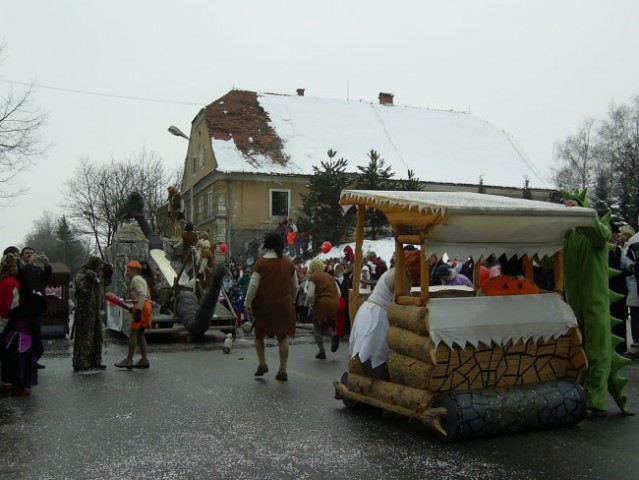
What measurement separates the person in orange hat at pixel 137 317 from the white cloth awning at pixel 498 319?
5.72 m

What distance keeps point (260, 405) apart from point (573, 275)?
3428 millimetres

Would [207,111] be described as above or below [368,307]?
above

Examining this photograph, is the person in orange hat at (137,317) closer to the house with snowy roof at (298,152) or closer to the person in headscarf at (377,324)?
the person in headscarf at (377,324)

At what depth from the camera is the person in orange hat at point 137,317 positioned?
10477 mm

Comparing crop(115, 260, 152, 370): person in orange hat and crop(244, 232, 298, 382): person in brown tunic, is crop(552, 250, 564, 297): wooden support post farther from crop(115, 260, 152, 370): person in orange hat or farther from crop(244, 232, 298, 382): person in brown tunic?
crop(115, 260, 152, 370): person in orange hat

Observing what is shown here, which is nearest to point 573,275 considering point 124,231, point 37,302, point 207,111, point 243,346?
point 37,302

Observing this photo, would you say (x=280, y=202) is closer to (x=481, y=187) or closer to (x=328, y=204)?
(x=328, y=204)

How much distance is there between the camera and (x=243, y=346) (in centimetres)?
1396

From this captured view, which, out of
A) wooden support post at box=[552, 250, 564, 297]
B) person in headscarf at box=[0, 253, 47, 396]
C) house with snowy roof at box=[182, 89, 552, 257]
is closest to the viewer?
wooden support post at box=[552, 250, 564, 297]

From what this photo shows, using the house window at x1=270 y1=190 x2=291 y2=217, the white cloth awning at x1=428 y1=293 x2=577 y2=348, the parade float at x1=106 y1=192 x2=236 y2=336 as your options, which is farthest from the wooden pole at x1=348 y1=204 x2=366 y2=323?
the house window at x1=270 y1=190 x2=291 y2=217

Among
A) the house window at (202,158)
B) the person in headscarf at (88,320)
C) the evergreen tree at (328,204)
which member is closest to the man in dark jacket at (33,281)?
the person in headscarf at (88,320)

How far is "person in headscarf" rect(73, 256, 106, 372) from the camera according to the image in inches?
420

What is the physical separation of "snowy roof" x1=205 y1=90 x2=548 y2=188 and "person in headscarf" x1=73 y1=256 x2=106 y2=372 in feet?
90.5

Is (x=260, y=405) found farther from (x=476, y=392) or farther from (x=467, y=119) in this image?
(x=467, y=119)
